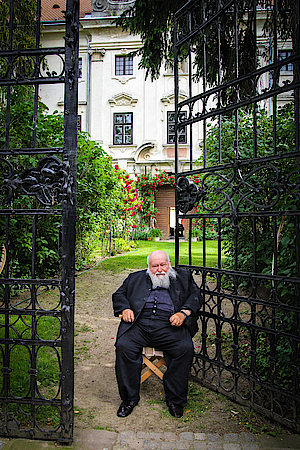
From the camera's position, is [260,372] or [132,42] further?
[132,42]

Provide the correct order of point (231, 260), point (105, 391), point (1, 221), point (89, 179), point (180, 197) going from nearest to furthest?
point (105, 391) → point (180, 197) → point (1, 221) → point (231, 260) → point (89, 179)

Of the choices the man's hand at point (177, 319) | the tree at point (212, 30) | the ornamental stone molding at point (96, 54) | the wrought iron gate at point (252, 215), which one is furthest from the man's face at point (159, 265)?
the ornamental stone molding at point (96, 54)

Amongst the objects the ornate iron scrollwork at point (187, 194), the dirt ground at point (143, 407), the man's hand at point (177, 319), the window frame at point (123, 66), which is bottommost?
the dirt ground at point (143, 407)

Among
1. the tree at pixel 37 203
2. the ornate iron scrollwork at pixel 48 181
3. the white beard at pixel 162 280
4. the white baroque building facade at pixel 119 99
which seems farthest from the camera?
the white baroque building facade at pixel 119 99

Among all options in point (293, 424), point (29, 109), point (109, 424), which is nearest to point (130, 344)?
point (109, 424)

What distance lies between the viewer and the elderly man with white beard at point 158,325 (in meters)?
3.04

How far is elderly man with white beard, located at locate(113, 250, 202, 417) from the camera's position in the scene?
9.99 feet

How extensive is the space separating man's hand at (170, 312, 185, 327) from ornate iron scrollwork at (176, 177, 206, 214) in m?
1.01

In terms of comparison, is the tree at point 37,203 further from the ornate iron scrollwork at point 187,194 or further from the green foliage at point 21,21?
the ornate iron scrollwork at point 187,194

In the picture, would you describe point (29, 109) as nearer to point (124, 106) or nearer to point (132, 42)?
point (124, 106)

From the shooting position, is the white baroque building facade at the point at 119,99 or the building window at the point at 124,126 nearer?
the white baroque building facade at the point at 119,99

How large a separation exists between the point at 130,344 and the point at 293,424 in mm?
1371

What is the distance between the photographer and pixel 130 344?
3.11 meters

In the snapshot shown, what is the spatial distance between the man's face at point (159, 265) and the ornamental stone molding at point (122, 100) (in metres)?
17.0
